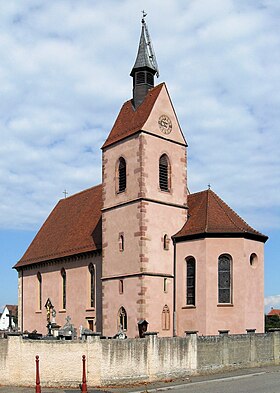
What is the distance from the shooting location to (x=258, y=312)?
2959 cm

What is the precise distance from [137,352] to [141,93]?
58.9ft

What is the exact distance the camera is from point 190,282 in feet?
97.2

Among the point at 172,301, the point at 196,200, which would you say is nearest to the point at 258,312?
the point at 172,301

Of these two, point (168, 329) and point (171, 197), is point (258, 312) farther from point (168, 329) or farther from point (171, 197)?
point (171, 197)

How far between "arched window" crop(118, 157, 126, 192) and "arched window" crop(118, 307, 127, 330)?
6.56 meters

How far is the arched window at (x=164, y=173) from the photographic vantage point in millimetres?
31281

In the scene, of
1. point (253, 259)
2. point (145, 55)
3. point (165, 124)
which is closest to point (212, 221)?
point (253, 259)

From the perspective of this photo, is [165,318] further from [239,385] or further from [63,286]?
[239,385]

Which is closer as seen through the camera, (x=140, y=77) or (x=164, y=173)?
(x=164, y=173)

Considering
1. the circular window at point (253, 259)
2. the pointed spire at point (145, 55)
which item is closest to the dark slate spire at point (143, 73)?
the pointed spire at point (145, 55)

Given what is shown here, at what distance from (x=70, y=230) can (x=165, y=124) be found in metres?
12.1

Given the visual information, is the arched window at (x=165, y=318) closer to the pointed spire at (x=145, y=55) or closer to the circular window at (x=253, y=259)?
the circular window at (x=253, y=259)

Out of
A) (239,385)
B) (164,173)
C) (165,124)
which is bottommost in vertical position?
(239,385)

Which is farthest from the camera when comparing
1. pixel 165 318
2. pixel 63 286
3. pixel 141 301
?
pixel 63 286
